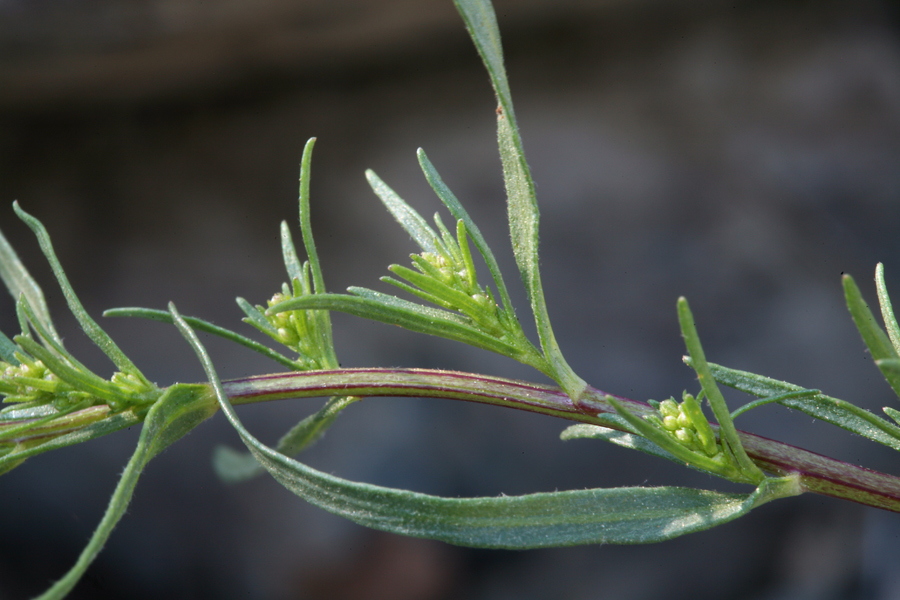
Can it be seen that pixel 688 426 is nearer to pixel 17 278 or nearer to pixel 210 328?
pixel 210 328

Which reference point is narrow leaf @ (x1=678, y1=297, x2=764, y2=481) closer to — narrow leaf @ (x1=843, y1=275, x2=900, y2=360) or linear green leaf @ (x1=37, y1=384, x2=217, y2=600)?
narrow leaf @ (x1=843, y1=275, x2=900, y2=360)

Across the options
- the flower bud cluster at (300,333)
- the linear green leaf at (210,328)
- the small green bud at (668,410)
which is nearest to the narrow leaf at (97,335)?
the linear green leaf at (210,328)

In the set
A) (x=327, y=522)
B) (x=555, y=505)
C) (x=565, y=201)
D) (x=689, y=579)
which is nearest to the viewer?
(x=555, y=505)

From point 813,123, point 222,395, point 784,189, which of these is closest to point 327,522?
point 222,395

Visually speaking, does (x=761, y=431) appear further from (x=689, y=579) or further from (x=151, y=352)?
(x=151, y=352)

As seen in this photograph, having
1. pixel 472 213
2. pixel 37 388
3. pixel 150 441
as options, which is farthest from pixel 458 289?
pixel 472 213
